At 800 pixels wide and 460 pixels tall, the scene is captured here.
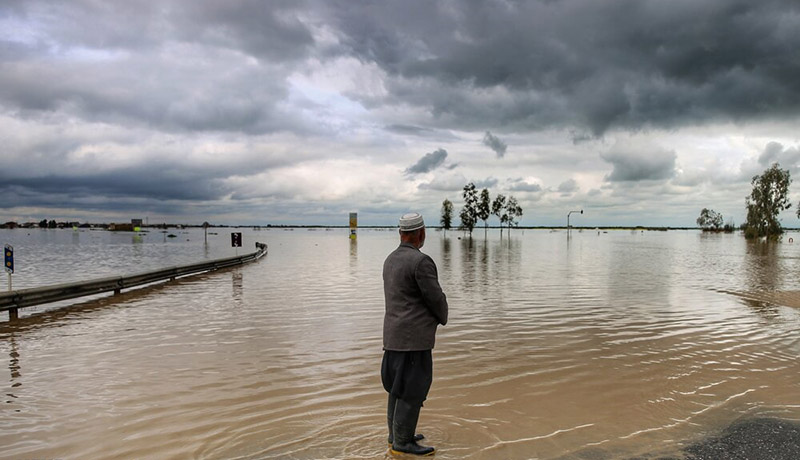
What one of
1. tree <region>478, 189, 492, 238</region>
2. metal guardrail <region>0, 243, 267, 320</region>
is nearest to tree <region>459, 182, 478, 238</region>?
tree <region>478, 189, 492, 238</region>

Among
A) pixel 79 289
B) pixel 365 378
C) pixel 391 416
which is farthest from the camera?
pixel 79 289

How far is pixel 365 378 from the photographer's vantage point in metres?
7.18

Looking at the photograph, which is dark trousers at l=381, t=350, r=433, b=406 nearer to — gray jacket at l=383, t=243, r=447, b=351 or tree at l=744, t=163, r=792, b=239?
gray jacket at l=383, t=243, r=447, b=351

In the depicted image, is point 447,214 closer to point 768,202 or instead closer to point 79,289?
point 768,202

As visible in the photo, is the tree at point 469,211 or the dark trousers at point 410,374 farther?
the tree at point 469,211

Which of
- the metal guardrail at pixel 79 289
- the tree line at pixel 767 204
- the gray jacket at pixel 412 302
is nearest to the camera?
the gray jacket at pixel 412 302

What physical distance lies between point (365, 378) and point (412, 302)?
3.29 m

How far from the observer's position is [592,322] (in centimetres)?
1154

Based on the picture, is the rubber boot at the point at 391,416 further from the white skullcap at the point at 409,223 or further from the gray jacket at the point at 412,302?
the white skullcap at the point at 409,223

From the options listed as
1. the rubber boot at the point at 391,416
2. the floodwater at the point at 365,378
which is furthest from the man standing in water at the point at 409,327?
the floodwater at the point at 365,378

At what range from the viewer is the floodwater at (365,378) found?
5004 mm

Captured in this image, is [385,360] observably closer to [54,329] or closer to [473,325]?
[473,325]

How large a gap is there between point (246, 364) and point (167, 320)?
16.9 ft

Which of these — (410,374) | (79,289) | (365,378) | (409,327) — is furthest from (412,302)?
(79,289)
